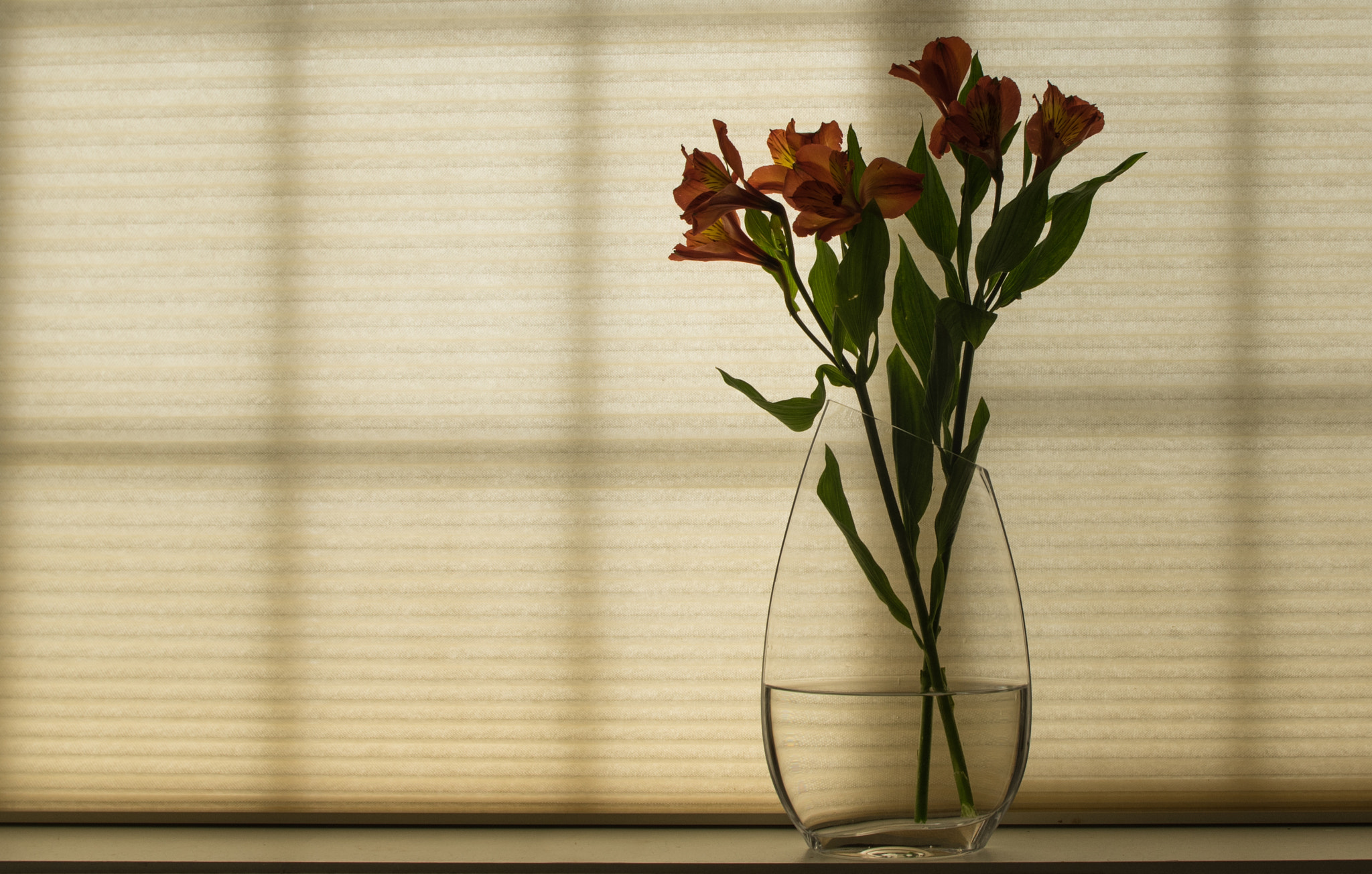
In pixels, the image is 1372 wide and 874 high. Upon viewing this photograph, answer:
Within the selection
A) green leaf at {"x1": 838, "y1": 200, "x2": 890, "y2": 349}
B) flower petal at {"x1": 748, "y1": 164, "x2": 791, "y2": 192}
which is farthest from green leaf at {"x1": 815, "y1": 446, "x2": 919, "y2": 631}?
flower petal at {"x1": 748, "y1": 164, "x2": 791, "y2": 192}

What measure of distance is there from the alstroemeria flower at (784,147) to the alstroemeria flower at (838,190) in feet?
0.05

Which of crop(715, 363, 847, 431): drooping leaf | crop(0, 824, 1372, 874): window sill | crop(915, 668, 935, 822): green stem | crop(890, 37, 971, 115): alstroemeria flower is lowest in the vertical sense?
crop(0, 824, 1372, 874): window sill

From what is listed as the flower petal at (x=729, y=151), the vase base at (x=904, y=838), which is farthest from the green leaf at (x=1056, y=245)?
the vase base at (x=904, y=838)

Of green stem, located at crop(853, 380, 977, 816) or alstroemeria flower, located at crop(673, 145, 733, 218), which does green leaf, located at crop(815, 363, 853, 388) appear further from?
alstroemeria flower, located at crop(673, 145, 733, 218)

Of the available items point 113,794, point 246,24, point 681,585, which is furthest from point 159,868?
point 246,24

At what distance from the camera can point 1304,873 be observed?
78cm

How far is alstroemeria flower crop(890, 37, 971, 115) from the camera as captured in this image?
2.28 ft

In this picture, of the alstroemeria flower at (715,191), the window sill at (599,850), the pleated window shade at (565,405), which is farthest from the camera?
the pleated window shade at (565,405)

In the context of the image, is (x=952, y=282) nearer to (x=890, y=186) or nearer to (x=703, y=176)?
(x=890, y=186)

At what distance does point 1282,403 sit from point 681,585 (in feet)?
1.99

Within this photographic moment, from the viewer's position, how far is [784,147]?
722mm

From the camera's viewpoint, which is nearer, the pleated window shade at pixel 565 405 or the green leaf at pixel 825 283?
the green leaf at pixel 825 283

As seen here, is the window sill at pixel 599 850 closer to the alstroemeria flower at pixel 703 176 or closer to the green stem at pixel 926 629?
the green stem at pixel 926 629

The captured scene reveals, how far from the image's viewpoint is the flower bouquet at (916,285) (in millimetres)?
689
